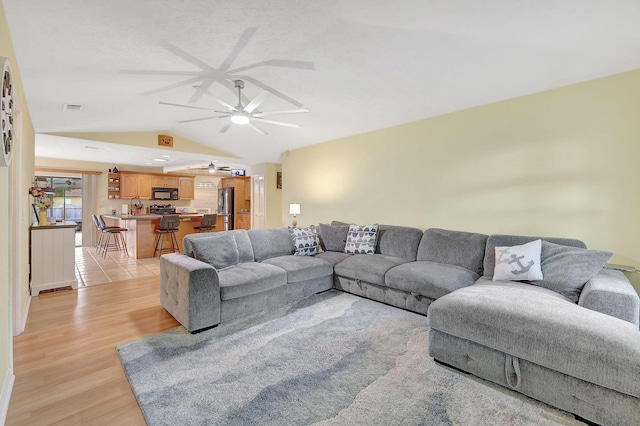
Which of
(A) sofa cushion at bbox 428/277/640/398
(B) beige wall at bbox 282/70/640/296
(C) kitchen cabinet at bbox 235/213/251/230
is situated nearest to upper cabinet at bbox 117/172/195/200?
(C) kitchen cabinet at bbox 235/213/251/230

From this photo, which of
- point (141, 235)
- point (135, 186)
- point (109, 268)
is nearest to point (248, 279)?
point (109, 268)

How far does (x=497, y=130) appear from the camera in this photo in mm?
3488

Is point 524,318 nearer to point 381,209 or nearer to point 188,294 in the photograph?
point 188,294

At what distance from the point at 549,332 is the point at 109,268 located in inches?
242

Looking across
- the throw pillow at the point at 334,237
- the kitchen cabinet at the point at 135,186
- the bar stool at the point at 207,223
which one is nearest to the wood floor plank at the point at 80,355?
the throw pillow at the point at 334,237

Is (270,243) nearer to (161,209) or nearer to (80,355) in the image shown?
(80,355)

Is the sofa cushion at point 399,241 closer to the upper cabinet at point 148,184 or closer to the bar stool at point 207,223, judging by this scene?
the bar stool at point 207,223

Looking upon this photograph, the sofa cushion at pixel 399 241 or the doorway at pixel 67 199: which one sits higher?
the doorway at pixel 67 199

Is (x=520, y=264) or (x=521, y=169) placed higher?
(x=521, y=169)

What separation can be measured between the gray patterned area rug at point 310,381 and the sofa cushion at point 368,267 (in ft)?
2.11

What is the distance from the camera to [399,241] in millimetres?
3994

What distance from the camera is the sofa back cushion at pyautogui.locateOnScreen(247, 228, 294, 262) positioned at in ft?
12.7

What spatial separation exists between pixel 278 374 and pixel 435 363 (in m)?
1.19

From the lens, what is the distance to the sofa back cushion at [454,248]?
3.33 metres
